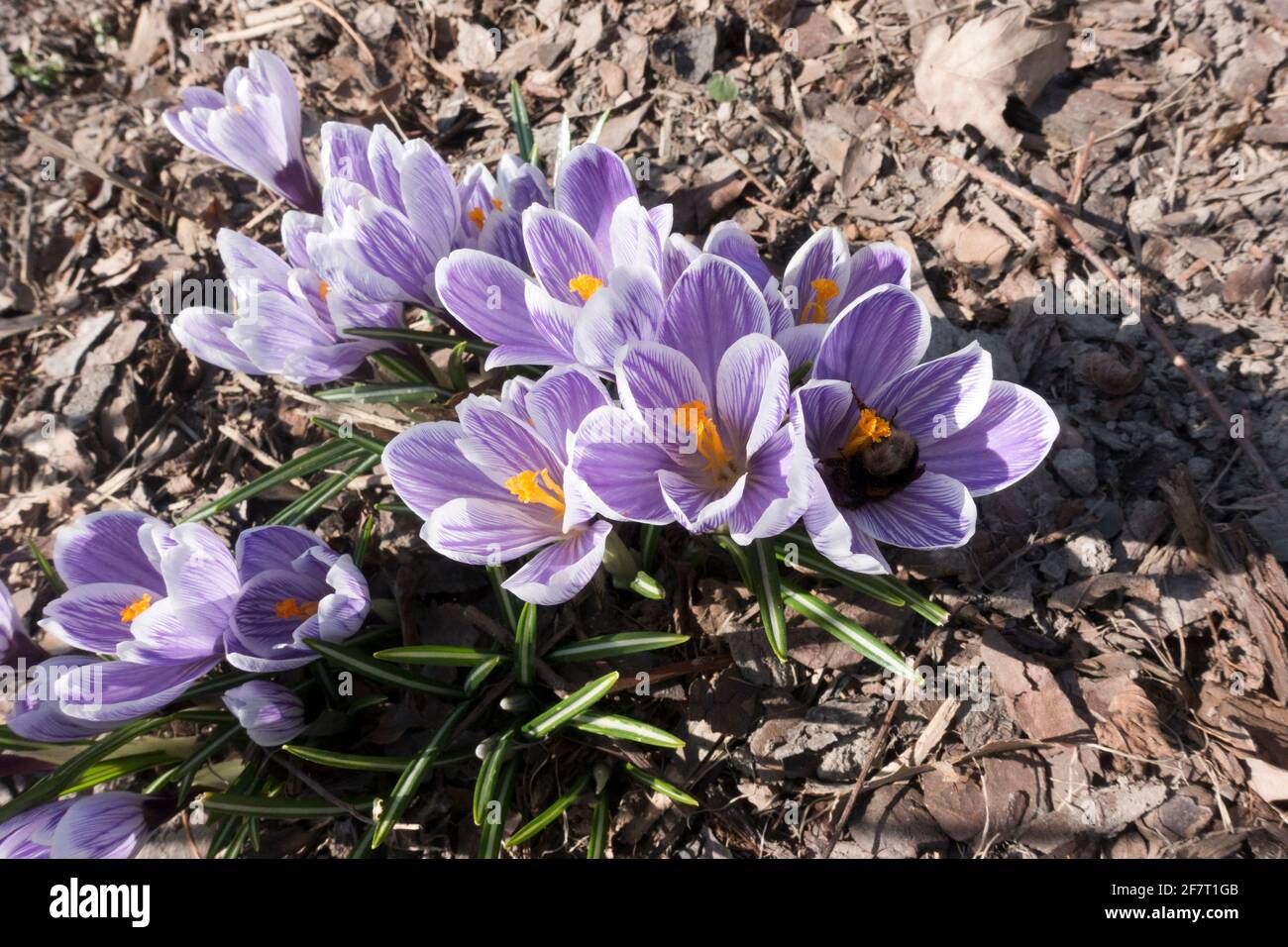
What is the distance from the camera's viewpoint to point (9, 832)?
5.28ft

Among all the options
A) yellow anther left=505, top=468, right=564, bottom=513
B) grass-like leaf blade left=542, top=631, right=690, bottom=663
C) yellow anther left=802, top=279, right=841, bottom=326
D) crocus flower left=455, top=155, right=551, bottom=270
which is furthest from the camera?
crocus flower left=455, top=155, right=551, bottom=270

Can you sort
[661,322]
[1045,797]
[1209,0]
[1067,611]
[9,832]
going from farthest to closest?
1. [1209,0]
2. [1067,611]
3. [1045,797]
4. [9,832]
5. [661,322]

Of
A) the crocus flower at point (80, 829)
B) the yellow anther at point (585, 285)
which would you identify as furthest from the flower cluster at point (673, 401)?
the crocus flower at point (80, 829)

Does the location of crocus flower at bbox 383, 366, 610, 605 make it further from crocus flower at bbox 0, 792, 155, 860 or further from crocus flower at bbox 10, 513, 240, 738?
crocus flower at bbox 0, 792, 155, 860

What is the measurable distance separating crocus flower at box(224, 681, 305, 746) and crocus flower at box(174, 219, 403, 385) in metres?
0.69

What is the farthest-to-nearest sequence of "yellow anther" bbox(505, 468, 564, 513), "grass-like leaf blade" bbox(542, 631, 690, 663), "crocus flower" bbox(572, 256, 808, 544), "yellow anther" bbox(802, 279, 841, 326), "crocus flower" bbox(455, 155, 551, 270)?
"crocus flower" bbox(455, 155, 551, 270), "grass-like leaf blade" bbox(542, 631, 690, 663), "yellow anther" bbox(802, 279, 841, 326), "yellow anther" bbox(505, 468, 564, 513), "crocus flower" bbox(572, 256, 808, 544)

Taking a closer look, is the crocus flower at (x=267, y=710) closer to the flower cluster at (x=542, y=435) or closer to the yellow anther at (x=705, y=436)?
the flower cluster at (x=542, y=435)

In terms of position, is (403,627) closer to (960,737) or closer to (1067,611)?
(960,737)

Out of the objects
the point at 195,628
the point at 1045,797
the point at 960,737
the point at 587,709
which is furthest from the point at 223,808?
the point at 1045,797

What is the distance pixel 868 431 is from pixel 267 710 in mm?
1306

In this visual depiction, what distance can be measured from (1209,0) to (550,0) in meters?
2.21

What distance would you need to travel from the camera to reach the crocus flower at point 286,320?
6.10ft

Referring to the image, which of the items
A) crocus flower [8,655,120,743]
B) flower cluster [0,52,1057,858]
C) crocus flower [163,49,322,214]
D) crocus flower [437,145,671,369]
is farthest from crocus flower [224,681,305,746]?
crocus flower [163,49,322,214]

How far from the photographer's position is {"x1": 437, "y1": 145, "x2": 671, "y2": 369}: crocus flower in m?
1.56
